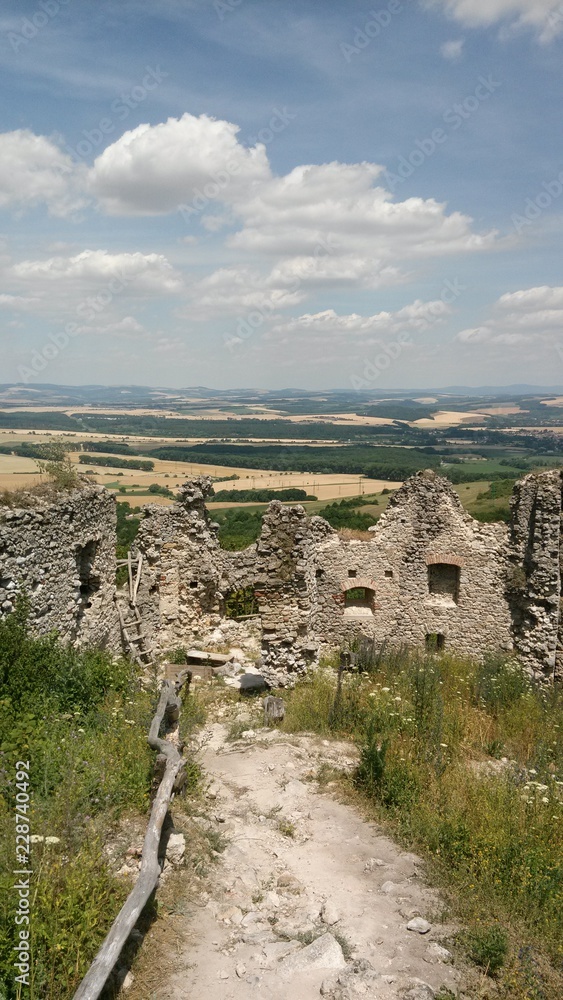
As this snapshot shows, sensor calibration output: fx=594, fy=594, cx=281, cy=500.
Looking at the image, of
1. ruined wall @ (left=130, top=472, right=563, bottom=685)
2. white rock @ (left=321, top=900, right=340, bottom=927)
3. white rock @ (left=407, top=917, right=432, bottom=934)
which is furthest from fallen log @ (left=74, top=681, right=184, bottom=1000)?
ruined wall @ (left=130, top=472, right=563, bottom=685)

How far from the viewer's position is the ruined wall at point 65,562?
8375mm

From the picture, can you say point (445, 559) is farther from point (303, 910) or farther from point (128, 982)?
point (128, 982)

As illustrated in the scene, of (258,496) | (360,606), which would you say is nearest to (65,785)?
(360,606)

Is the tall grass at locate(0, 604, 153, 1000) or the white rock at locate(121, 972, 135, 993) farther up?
the tall grass at locate(0, 604, 153, 1000)

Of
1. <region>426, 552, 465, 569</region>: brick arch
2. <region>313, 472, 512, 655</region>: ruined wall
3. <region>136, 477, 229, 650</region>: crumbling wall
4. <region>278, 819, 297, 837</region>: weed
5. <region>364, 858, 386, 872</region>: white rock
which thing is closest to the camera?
<region>364, 858, 386, 872</region>: white rock

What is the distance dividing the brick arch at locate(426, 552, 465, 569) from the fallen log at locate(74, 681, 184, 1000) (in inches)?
353

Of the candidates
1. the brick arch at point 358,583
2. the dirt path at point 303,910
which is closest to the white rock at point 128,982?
the dirt path at point 303,910

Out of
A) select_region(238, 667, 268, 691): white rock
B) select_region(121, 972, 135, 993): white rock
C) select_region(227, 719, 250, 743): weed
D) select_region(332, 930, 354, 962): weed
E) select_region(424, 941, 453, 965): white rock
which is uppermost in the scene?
select_region(121, 972, 135, 993): white rock

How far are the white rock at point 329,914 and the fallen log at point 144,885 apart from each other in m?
1.55

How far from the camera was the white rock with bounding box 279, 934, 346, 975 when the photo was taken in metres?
4.58

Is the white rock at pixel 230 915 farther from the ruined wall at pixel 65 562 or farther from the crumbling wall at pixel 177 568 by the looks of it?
the crumbling wall at pixel 177 568

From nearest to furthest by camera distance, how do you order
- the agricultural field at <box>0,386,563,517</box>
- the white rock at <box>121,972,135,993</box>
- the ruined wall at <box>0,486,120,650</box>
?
the white rock at <box>121,972,135,993</box> < the ruined wall at <box>0,486,120,650</box> < the agricultural field at <box>0,386,563,517</box>

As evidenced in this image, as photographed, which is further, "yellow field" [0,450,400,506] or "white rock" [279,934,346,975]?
"yellow field" [0,450,400,506]

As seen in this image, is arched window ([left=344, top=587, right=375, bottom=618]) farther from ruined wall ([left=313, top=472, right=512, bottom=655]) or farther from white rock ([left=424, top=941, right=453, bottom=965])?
white rock ([left=424, top=941, right=453, bottom=965])
